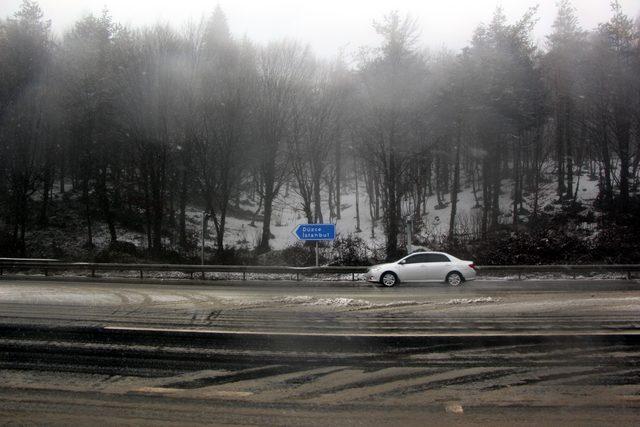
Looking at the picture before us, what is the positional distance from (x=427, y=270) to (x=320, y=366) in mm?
13584

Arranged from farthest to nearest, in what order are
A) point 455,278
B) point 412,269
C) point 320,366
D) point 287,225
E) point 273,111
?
point 287,225
point 273,111
point 412,269
point 455,278
point 320,366

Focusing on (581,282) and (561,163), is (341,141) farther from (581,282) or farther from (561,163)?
(581,282)

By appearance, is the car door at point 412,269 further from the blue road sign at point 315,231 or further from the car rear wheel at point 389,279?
the blue road sign at point 315,231

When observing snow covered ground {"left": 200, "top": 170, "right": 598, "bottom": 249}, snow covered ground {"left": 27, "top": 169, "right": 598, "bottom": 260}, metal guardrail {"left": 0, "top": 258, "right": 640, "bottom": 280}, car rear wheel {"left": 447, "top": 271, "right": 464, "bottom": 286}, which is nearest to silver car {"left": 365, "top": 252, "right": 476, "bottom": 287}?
car rear wheel {"left": 447, "top": 271, "right": 464, "bottom": 286}

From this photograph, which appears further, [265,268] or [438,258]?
[265,268]

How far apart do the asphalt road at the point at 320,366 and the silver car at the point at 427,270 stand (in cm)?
786

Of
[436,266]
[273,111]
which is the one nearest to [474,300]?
[436,266]

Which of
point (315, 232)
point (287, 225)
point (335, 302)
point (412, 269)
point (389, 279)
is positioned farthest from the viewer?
point (287, 225)

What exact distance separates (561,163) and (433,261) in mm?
23104

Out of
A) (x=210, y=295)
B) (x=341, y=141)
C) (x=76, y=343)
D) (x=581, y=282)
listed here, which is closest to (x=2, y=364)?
(x=76, y=343)

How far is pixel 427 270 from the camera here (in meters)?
19.5

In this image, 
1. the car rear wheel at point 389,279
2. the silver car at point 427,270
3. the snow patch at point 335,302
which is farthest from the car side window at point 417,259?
the snow patch at point 335,302

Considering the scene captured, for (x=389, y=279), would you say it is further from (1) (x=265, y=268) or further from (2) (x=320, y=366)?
(2) (x=320, y=366)

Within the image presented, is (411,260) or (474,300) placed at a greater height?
(411,260)
